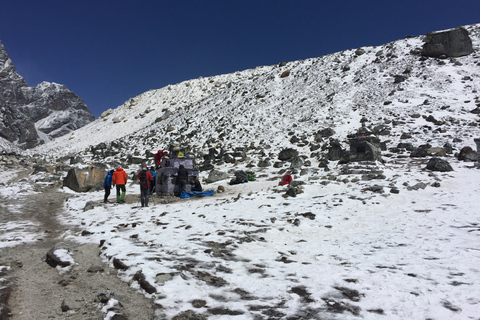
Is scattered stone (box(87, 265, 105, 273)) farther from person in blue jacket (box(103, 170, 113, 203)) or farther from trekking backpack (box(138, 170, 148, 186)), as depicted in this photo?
person in blue jacket (box(103, 170, 113, 203))

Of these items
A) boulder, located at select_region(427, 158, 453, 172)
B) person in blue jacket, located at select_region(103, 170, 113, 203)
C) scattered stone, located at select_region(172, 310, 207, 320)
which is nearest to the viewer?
scattered stone, located at select_region(172, 310, 207, 320)

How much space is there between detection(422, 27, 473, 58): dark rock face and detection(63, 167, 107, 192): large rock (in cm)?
3441

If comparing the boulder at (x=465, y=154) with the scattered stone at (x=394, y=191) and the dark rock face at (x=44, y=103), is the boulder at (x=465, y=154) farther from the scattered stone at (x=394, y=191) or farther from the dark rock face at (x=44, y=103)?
the dark rock face at (x=44, y=103)

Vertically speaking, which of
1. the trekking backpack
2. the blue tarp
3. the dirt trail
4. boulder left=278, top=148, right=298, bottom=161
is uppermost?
boulder left=278, top=148, right=298, bottom=161

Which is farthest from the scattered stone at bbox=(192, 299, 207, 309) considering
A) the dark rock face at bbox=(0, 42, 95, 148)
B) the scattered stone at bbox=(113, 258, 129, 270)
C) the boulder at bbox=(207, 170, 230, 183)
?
the dark rock face at bbox=(0, 42, 95, 148)

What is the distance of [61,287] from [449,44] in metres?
39.0

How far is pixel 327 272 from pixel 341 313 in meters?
1.24

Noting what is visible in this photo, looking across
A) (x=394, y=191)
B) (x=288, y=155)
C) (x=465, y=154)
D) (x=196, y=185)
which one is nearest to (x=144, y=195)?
(x=196, y=185)

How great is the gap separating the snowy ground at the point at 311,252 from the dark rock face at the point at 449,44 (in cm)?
2602

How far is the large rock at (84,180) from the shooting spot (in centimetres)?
1655

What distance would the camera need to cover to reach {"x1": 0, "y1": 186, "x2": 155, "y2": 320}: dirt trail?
353 cm

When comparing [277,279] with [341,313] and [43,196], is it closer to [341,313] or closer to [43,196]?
[341,313]

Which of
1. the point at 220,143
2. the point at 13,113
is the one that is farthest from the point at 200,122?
the point at 13,113

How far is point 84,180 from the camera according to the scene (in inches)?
658
